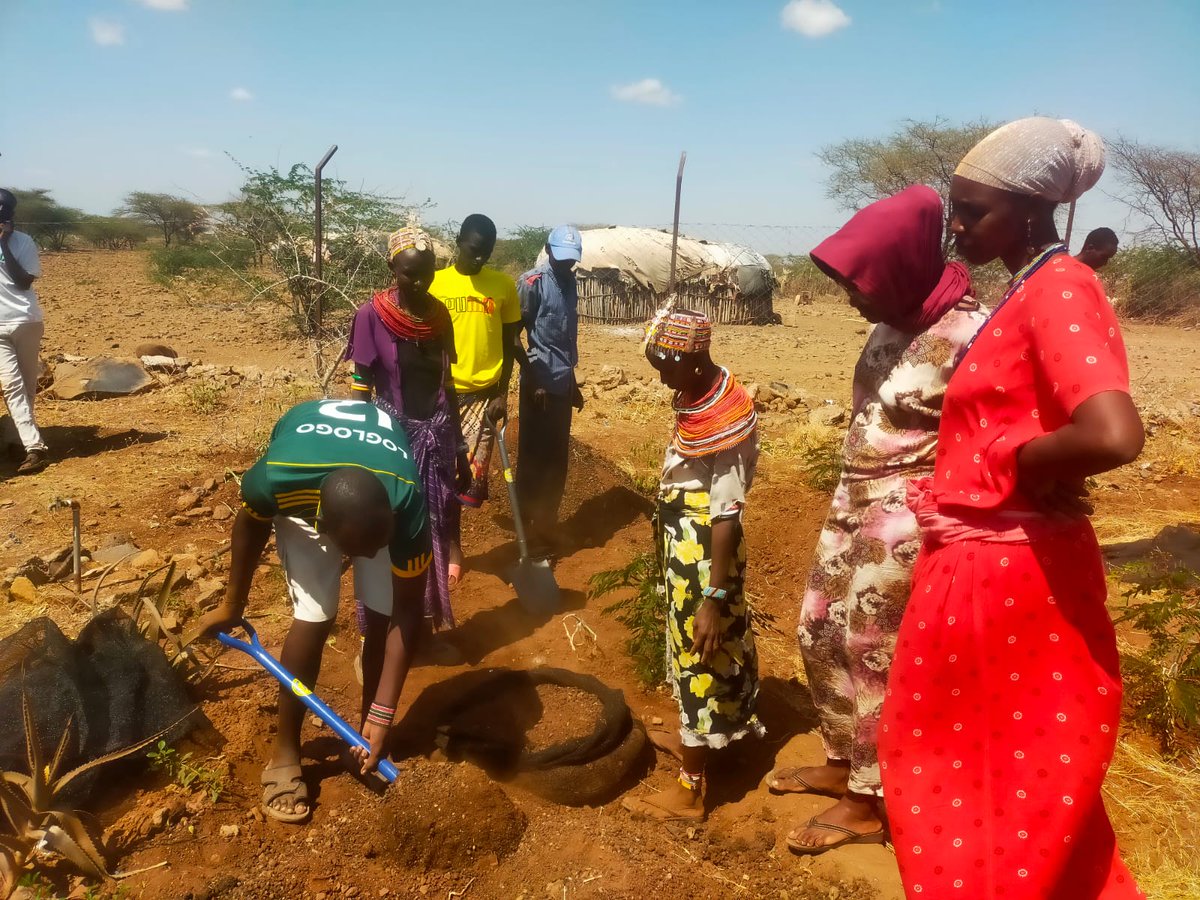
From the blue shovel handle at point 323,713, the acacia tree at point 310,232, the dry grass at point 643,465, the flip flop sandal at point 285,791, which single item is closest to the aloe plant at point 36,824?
the flip flop sandal at point 285,791

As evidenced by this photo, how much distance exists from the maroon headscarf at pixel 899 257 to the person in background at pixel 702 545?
38 cm

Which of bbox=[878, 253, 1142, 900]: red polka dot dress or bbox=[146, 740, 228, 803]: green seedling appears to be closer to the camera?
bbox=[878, 253, 1142, 900]: red polka dot dress

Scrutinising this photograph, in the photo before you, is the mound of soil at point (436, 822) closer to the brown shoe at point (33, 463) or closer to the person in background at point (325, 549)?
the person in background at point (325, 549)

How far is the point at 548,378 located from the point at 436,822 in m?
2.75

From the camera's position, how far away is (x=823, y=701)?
2447mm

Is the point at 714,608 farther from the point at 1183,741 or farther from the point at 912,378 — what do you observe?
the point at 1183,741

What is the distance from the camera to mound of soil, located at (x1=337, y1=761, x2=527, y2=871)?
7.70ft

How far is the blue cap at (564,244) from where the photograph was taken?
4.51m

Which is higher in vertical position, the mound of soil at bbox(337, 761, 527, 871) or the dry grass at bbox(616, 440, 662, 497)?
the dry grass at bbox(616, 440, 662, 497)

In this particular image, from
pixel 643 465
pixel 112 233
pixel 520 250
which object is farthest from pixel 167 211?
pixel 643 465

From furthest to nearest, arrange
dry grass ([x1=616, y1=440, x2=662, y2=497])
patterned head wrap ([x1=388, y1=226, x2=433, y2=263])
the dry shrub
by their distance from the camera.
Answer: dry grass ([x1=616, y1=440, x2=662, y2=497]) < the dry shrub < patterned head wrap ([x1=388, y1=226, x2=433, y2=263])

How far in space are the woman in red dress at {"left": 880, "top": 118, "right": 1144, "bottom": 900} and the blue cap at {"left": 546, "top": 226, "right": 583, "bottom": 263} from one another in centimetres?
303

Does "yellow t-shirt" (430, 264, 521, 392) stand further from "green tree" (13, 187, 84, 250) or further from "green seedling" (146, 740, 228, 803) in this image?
"green tree" (13, 187, 84, 250)

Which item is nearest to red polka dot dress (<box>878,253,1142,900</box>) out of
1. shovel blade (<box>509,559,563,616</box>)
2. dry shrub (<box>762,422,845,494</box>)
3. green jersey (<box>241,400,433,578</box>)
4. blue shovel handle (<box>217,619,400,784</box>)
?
green jersey (<box>241,400,433,578</box>)
